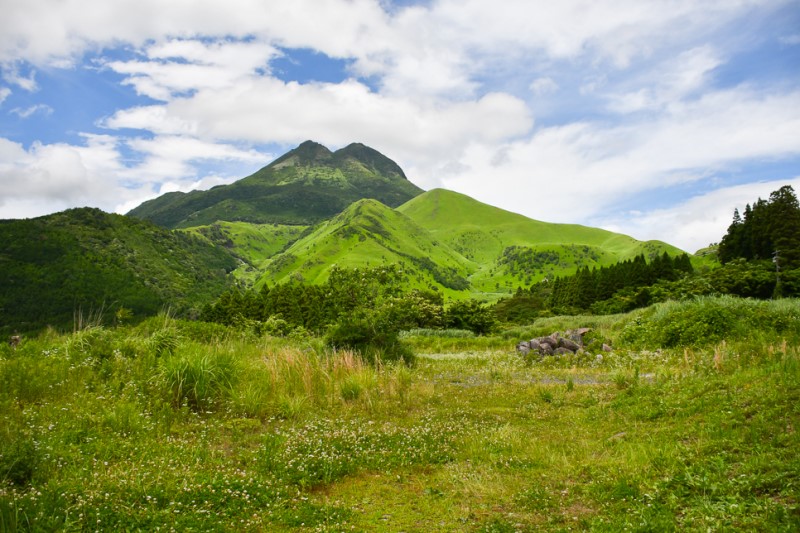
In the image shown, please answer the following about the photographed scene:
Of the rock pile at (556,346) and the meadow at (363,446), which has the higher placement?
the meadow at (363,446)

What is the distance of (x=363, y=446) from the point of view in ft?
26.0

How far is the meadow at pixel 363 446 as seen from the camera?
16.4 feet

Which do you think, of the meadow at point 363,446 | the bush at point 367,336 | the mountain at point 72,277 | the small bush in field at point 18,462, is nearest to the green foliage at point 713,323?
the meadow at point 363,446

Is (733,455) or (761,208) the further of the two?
(761,208)

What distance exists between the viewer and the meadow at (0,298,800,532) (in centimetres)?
500

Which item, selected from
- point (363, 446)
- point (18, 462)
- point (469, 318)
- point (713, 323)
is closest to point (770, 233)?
point (469, 318)

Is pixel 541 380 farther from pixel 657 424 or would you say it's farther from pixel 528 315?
pixel 528 315

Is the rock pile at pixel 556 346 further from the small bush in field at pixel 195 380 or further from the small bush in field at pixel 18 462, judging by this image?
the small bush in field at pixel 18 462

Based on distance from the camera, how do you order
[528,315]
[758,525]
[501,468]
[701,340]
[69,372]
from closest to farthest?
1. [758,525]
2. [501,468]
3. [69,372]
4. [701,340]
5. [528,315]

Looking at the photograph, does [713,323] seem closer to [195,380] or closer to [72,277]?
[195,380]

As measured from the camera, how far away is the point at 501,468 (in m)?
7.02

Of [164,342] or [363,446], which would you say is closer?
[363,446]

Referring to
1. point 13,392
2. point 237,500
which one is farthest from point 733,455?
point 13,392

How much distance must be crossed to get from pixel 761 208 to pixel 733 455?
271 ft
